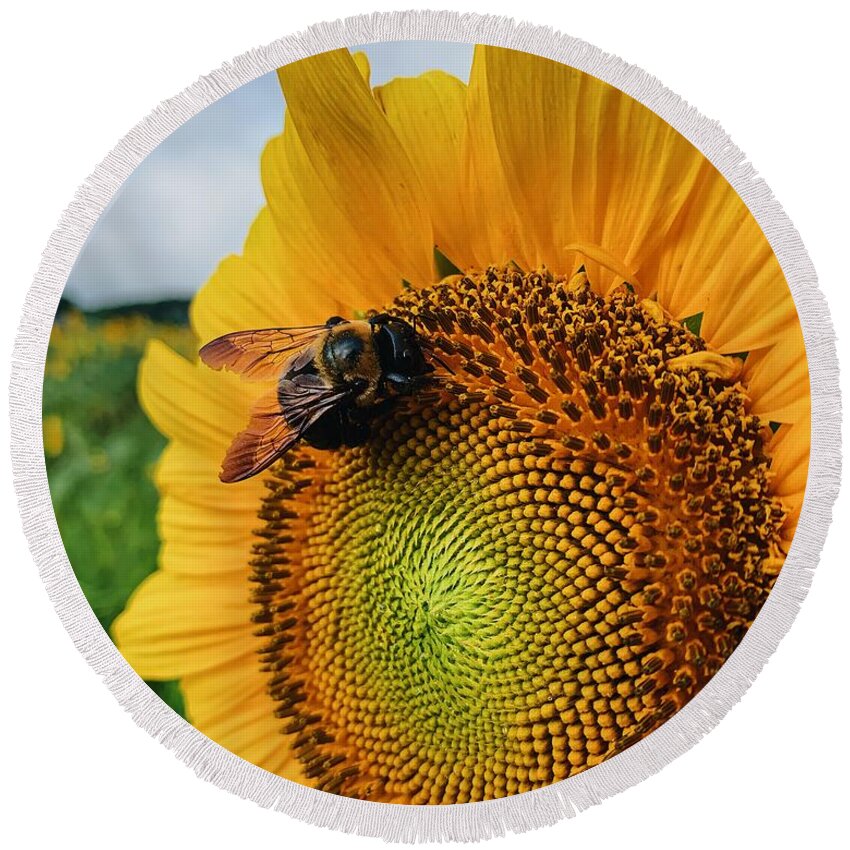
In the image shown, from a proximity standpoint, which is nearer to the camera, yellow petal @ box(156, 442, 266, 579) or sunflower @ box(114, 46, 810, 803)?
sunflower @ box(114, 46, 810, 803)

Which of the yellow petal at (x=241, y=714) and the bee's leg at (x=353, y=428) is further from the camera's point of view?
the yellow petal at (x=241, y=714)

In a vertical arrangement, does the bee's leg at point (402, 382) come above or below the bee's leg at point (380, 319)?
below

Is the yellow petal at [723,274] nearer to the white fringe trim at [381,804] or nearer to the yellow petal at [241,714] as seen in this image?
the white fringe trim at [381,804]

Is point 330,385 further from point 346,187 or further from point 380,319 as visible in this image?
point 346,187

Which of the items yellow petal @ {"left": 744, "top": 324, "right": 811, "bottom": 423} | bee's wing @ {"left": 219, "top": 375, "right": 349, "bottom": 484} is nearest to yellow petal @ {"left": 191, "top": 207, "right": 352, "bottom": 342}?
bee's wing @ {"left": 219, "top": 375, "right": 349, "bottom": 484}

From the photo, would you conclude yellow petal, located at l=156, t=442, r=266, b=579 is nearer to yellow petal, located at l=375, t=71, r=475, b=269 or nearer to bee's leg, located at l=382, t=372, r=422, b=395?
bee's leg, located at l=382, t=372, r=422, b=395

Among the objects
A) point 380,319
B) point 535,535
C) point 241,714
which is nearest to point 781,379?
point 535,535

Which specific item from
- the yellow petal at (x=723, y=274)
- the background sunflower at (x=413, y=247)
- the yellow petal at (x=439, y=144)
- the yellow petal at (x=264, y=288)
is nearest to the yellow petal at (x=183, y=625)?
the background sunflower at (x=413, y=247)
